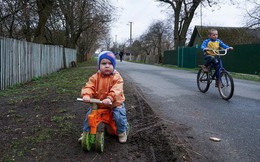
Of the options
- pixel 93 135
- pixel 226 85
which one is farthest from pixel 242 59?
pixel 93 135

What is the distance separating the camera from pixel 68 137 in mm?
3578

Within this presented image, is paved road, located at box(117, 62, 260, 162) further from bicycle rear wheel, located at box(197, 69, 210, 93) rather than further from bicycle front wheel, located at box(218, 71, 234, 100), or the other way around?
bicycle rear wheel, located at box(197, 69, 210, 93)

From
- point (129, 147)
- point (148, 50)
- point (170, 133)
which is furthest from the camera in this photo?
point (148, 50)

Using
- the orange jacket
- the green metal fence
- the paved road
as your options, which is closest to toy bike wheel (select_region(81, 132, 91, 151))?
the orange jacket

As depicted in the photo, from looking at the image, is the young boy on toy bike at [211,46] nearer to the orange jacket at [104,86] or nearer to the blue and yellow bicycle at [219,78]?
the blue and yellow bicycle at [219,78]

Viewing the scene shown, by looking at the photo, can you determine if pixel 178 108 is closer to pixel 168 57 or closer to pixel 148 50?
pixel 168 57

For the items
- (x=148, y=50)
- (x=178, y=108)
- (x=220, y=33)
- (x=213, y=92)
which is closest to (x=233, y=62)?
(x=213, y=92)

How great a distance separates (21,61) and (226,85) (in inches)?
298

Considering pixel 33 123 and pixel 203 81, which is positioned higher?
pixel 203 81

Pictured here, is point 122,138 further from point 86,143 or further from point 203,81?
point 203,81

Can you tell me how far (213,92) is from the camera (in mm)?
7852

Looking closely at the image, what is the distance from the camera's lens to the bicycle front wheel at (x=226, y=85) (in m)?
6.41

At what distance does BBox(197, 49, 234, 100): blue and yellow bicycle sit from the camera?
21.3 ft

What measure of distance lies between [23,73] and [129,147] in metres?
8.56
